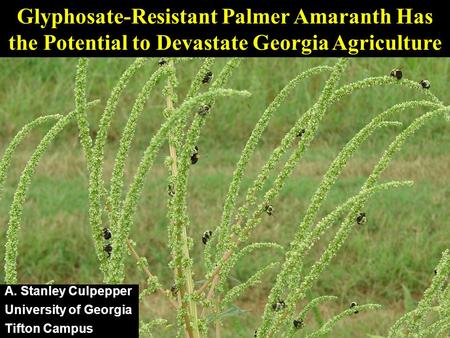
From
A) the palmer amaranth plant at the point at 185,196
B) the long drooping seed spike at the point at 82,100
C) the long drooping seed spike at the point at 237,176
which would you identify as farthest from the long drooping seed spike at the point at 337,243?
the long drooping seed spike at the point at 82,100

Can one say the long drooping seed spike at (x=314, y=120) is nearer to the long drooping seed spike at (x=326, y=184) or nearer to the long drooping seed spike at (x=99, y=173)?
the long drooping seed spike at (x=326, y=184)

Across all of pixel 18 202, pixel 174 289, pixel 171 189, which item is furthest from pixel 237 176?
pixel 18 202

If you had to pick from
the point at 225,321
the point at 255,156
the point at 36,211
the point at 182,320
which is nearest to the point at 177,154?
the point at 182,320

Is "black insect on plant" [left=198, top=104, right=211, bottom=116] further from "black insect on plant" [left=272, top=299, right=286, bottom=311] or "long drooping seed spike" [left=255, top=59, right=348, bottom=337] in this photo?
"black insect on plant" [left=272, top=299, right=286, bottom=311]

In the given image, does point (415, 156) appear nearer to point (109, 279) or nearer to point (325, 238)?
point (325, 238)

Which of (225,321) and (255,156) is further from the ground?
(255,156)

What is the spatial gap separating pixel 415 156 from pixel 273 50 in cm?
120

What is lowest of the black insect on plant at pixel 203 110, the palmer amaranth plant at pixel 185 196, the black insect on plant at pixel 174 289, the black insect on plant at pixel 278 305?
the black insect on plant at pixel 278 305

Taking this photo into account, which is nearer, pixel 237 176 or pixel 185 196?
pixel 185 196

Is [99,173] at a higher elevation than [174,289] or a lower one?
higher

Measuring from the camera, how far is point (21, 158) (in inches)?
239

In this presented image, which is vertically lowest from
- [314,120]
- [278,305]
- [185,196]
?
[278,305]

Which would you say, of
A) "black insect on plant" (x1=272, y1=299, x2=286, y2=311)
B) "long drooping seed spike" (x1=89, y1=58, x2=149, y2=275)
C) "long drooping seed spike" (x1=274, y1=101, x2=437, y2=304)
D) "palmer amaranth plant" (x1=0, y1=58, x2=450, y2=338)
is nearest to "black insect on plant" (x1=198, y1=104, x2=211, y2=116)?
"palmer amaranth plant" (x1=0, y1=58, x2=450, y2=338)

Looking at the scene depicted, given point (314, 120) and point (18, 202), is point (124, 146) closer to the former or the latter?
point (18, 202)
